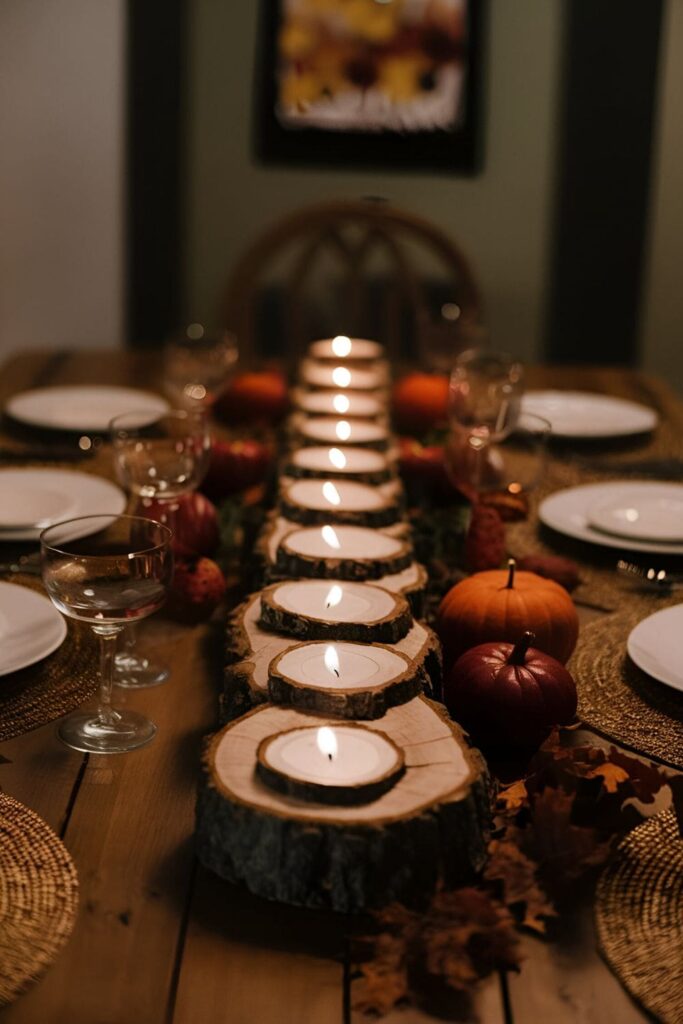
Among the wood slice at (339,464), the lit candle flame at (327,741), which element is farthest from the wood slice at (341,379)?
the lit candle flame at (327,741)

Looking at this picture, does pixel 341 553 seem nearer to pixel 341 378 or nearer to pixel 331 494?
pixel 331 494

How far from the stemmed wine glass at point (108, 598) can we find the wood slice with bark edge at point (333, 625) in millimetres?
95

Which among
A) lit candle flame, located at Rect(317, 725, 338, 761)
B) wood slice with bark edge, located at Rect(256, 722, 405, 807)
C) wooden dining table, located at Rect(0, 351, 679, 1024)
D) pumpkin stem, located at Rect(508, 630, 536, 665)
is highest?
pumpkin stem, located at Rect(508, 630, 536, 665)

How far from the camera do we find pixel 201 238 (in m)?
4.25

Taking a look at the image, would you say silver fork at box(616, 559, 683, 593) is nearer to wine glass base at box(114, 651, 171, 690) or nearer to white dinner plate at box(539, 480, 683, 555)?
white dinner plate at box(539, 480, 683, 555)

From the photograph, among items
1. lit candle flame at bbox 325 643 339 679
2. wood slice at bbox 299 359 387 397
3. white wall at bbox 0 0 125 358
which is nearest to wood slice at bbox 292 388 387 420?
wood slice at bbox 299 359 387 397

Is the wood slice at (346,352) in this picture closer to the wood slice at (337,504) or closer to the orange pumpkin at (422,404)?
the orange pumpkin at (422,404)

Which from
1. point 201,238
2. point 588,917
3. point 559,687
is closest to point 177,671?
point 559,687

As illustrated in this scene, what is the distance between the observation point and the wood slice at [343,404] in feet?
6.08

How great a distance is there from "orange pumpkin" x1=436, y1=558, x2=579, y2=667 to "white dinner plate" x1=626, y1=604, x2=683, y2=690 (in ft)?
0.20

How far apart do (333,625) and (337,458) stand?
0.56 m

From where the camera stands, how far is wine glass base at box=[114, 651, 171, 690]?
3.79 ft

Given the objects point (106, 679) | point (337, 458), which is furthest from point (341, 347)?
point (106, 679)

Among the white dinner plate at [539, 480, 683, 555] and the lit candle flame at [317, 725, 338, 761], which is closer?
the lit candle flame at [317, 725, 338, 761]
